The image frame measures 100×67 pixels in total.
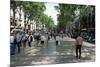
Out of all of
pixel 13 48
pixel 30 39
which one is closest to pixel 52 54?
pixel 30 39

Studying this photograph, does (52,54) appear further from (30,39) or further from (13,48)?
(13,48)

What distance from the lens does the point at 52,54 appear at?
3.19 meters

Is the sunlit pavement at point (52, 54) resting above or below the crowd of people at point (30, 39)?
below

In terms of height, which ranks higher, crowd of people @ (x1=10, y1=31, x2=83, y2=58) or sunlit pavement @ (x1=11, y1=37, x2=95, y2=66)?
crowd of people @ (x1=10, y1=31, x2=83, y2=58)

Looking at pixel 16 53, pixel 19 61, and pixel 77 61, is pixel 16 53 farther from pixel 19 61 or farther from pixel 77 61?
pixel 77 61

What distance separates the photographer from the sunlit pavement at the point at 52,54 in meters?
3.04

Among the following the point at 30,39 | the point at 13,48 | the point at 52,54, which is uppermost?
the point at 30,39

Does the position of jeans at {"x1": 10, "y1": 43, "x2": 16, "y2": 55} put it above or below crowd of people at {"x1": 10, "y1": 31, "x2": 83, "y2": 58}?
below

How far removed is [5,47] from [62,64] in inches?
39.3

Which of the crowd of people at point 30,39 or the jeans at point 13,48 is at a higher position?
the crowd of people at point 30,39

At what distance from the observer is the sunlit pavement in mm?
3043
